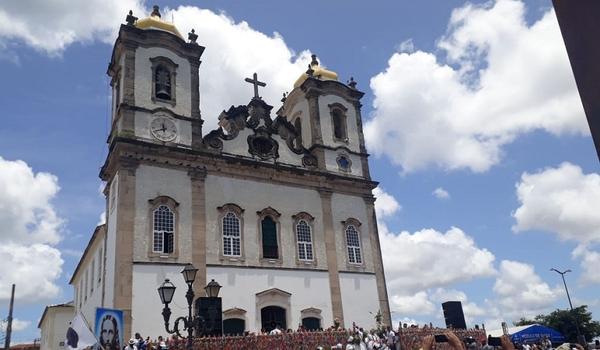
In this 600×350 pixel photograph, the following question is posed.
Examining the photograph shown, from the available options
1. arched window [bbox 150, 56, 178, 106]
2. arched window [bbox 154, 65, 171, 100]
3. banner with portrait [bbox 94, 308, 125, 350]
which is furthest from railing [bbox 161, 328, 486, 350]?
arched window [bbox 154, 65, 171, 100]

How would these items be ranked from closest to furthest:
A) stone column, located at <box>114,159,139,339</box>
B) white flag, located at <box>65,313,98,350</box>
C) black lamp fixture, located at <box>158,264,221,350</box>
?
white flag, located at <box>65,313,98,350</box> → black lamp fixture, located at <box>158,264,221,350</box> → stone column, located at <box>114,159,139,339</box>

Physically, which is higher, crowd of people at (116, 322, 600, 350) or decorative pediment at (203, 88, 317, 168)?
decorative pediment at (203, 88, 317, 168)

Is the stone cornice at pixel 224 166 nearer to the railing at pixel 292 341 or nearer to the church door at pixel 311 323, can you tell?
the church door at pixel 311 323

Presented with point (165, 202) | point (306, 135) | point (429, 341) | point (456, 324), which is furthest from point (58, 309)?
point (429, 341)

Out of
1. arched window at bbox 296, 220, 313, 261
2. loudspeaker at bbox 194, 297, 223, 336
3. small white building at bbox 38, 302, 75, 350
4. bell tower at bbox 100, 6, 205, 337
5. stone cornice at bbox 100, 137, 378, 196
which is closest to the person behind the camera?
loudspeaker at bbox 194, 297, 223, 336

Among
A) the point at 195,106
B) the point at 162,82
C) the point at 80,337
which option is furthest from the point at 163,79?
the point at 80,337

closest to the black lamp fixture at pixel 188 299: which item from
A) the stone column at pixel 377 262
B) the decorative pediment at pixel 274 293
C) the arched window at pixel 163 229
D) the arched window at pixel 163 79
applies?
the arched window at pixel 163 229

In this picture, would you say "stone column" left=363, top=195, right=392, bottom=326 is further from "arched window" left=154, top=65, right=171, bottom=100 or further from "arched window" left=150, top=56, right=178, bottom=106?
"arched window" left=154, top=65, right=171, bottom=100

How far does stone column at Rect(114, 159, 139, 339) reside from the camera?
1991 centimetres

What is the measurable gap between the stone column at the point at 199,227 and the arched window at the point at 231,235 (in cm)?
108

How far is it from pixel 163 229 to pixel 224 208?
3.04m

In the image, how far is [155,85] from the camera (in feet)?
82.7

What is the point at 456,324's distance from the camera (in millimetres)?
23516

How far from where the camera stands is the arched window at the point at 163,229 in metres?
21.8
